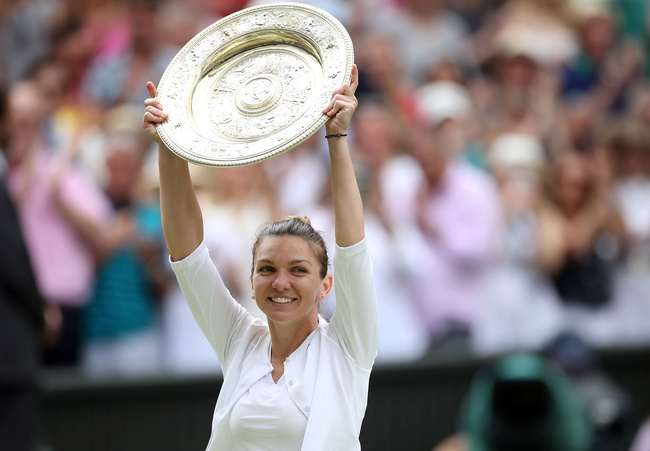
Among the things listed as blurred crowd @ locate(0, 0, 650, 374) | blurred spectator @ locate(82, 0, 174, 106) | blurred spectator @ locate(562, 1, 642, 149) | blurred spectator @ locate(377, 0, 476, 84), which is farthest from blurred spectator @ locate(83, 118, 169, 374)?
blurred spectator @ locate(562, 1, 642, 149)

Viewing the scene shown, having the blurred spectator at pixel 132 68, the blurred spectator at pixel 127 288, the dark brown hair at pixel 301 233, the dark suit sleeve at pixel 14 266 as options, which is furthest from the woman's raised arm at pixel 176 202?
the blurred spectator at pixel 132 68

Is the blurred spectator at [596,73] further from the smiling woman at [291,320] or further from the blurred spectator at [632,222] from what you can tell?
the smiling woman at [291,320]

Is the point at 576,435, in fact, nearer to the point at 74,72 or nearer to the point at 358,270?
the point at 358,270

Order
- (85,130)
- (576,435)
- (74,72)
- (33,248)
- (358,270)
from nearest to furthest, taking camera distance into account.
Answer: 1. (358,270)
2. (576,435)
3. (33,248)
4. (85,130)
5. (74,72)

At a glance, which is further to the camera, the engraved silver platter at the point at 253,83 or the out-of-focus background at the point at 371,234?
the out-of-focus background at the point at 371,234

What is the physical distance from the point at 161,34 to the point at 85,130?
1283 millimetres

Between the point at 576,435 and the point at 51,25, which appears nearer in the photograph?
the point at 576,435

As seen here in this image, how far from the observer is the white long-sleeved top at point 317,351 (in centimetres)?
348

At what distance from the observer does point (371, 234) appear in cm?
747

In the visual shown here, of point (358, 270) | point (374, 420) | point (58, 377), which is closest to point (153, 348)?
point (58, 377)

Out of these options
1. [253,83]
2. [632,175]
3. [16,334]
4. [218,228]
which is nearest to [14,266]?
[16,334]

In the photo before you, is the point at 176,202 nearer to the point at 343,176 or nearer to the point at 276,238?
the point at 276,238

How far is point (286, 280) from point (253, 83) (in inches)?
28.6

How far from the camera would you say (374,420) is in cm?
750
